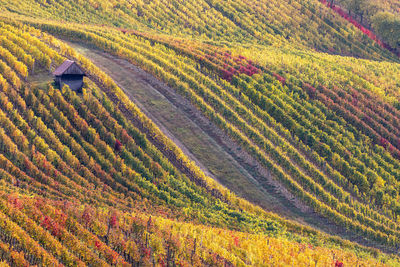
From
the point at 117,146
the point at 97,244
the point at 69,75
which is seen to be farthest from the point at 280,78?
the point at 97,244

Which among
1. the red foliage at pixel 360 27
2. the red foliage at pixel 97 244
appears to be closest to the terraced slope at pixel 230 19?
the red foliage at pixel 360 27

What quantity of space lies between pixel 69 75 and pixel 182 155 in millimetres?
14318

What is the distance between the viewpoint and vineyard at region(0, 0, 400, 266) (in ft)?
90.0

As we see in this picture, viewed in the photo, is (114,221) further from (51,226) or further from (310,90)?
(310,90)

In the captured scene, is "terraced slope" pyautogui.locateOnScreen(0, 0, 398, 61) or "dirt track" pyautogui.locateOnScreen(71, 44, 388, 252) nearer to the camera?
"dirt track" pyautogui.locateOnScreen(71, 44, 388, 252)

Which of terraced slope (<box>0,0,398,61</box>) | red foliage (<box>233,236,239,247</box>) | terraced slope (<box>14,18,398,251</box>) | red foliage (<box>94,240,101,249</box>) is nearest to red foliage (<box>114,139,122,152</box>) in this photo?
terraced slope (<box>14,18,398,251</box>)

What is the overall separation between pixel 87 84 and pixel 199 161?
1549 centimetres

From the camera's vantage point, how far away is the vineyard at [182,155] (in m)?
27.4

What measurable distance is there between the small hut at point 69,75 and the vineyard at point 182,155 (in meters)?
1.07

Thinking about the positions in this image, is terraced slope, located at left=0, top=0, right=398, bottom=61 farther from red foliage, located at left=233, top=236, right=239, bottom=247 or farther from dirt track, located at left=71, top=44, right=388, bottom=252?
red foliage, located at left=233, top=236, right=239, bottom=247

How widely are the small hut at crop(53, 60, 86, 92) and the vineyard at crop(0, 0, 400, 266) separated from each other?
1.07 meters

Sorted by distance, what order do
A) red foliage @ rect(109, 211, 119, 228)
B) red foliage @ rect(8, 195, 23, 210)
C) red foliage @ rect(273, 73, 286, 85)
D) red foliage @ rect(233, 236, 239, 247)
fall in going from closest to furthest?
red foliage @ rect(8, 195, 23, 210), red foliage @ rect(109, 211, 119, 228), red foliage @ rect(233, 236, 239, 247), red foliage @ rect(273, 73, 286, 85)

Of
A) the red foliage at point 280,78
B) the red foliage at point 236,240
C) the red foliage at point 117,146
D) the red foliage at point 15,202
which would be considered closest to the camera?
the red foliage at point 15,202

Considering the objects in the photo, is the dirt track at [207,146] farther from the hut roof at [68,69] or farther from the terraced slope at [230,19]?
the terraced slope at [230,19]
